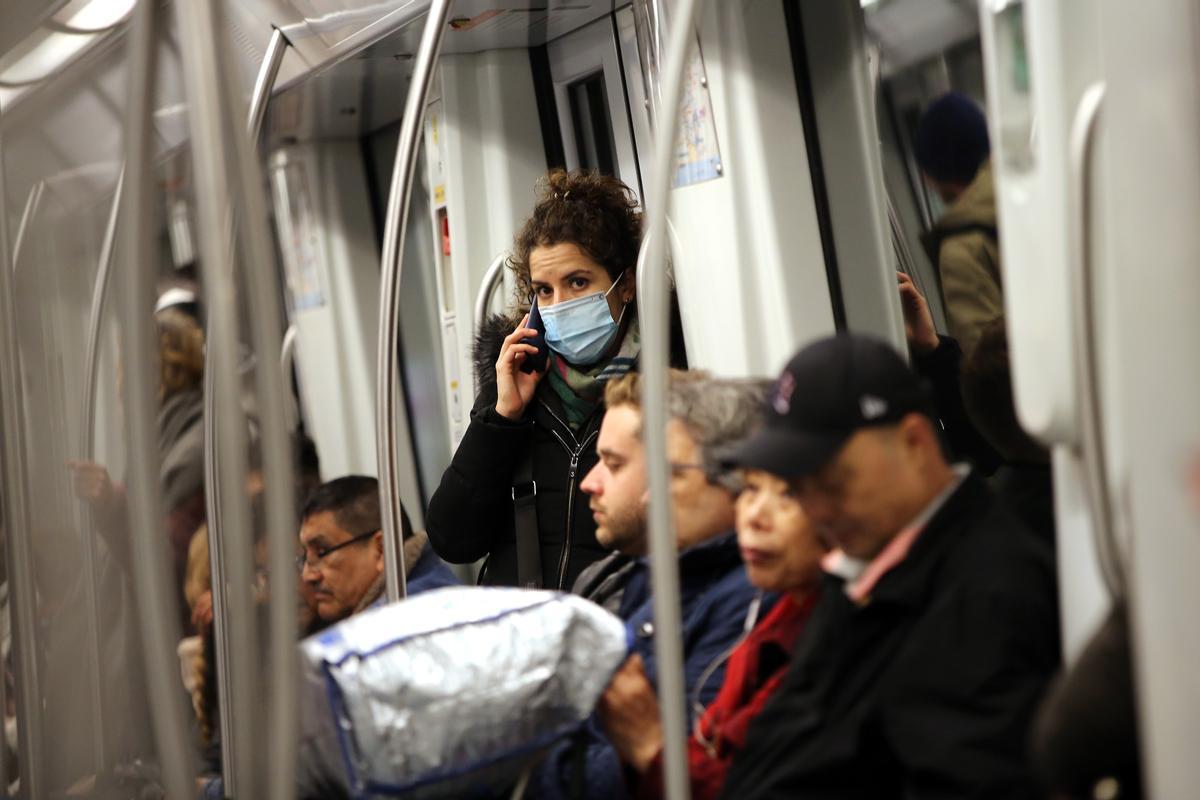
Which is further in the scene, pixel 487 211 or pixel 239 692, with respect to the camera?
pixel 487 211

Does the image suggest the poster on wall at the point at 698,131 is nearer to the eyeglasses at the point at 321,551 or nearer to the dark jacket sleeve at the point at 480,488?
the dark jacket sleeve at the point at 480,488

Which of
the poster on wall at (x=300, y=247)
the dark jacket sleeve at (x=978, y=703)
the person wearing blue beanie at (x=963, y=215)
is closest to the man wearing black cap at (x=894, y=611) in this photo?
the dark jacket sleeve at (x=978, y=703)

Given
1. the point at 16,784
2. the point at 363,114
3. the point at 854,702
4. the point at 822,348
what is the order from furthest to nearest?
the point at 363,114 → the point at 16,784 → the point at 822,348 → the point at 854,702

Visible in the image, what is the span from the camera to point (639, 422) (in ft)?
7.98

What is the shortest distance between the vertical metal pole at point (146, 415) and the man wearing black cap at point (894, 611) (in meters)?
0.93

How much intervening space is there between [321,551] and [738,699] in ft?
4.69

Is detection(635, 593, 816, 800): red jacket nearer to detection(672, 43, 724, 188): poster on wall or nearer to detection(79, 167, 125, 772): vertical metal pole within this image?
detection(672, 43, 724, 188): poster on wall

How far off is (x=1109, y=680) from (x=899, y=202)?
3.09 feet

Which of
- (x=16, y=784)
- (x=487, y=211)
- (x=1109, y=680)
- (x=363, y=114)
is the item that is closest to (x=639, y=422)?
(x=1109, y=680)

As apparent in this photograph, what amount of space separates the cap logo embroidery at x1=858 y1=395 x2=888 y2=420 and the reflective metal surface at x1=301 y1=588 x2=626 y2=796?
A: 575 millimetres

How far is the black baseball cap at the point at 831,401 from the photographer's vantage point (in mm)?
1852

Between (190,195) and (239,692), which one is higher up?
(190,195)

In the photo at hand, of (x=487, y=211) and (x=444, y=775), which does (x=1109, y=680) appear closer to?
(x=444, y=775)

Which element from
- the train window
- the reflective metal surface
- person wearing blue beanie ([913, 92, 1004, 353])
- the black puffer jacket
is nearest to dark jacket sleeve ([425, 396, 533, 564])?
the black puffer jacket
